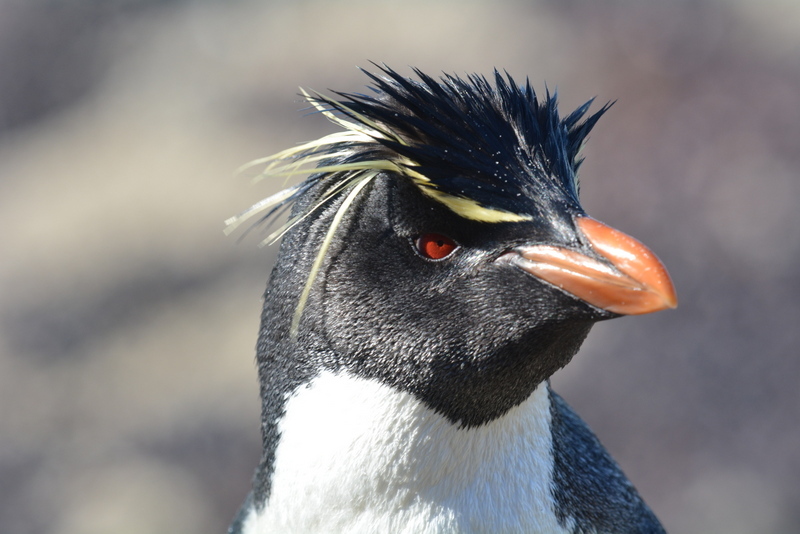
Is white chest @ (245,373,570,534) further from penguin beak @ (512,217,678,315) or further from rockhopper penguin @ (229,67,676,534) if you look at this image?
penguin beak @ (512,217,678,315)

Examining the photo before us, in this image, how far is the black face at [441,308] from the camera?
4.99 ft

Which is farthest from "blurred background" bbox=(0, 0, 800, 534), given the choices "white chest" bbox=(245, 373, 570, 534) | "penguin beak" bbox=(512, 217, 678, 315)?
"penguin beak" bbox=(512, 217, 678, 315)

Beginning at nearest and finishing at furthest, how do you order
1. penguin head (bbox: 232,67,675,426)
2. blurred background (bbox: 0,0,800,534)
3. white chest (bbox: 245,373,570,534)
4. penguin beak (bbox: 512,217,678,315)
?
penguin beak (bbox: 512,217,678,315) < penguin head (bbox: 232,67,675,426) < white chest (bbox: 245,373,570,534) < blurred background (bbox: 0,0,800,534)

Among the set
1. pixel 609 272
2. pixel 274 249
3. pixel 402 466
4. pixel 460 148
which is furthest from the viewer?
pixel 274 249

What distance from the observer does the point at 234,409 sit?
4.83 meters

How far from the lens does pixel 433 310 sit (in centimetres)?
159

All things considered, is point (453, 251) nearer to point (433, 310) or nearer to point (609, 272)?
point (433, 310)

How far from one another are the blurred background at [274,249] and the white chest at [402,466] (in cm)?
297

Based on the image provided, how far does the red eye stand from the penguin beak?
6.2 inches

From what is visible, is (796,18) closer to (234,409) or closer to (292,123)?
(292,123)

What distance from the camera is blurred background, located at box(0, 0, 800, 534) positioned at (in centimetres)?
464

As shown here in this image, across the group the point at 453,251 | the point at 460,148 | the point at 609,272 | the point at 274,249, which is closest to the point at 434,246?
the point at 453,251

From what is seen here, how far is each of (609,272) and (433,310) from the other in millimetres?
330

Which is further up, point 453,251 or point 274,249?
point 274,249
